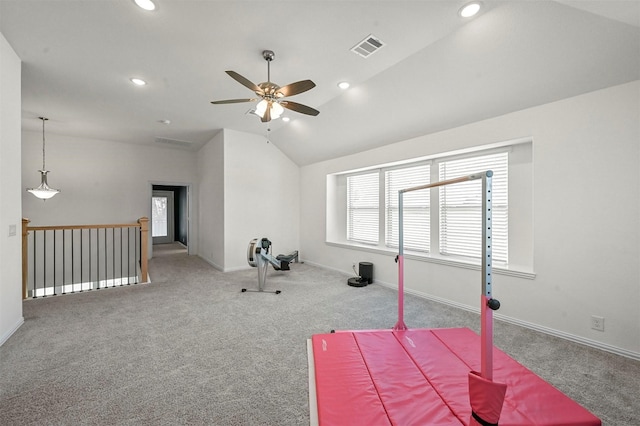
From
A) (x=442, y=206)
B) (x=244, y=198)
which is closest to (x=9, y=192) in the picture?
(x=244, y=198)

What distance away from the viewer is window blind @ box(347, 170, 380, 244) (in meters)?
5.34

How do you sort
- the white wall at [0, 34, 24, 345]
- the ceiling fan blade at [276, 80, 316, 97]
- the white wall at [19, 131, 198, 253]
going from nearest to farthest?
the ceiling fan blade at [276, 80, 316, 97] → the white wall at [0, 34, 24, 345] → the white wall at [19, 131, 198, 253]

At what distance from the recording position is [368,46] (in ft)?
9.14

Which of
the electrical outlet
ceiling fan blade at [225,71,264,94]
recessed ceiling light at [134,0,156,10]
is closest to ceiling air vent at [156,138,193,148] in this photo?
recessed ceiling light at [134,0,156,10]

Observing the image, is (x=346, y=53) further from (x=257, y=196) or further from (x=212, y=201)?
(x=212, y=201)

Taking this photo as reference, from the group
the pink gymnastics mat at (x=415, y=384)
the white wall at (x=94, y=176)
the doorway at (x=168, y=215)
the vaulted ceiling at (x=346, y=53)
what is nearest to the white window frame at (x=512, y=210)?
the vaulted ceiling at (x=346, y=53)

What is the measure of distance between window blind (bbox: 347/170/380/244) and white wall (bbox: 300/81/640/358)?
2.13 meters

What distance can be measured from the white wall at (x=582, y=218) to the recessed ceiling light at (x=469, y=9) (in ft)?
4.58

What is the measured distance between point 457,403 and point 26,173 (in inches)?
357

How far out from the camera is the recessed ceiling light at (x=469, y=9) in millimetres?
2190

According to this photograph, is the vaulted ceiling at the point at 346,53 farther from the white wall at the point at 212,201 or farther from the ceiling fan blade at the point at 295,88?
the white wall at the point at 212,201

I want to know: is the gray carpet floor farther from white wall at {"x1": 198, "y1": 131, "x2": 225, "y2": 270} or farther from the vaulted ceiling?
the vaulted ceiling

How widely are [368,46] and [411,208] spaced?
270cm

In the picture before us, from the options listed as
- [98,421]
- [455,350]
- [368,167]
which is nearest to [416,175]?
[368,167]
